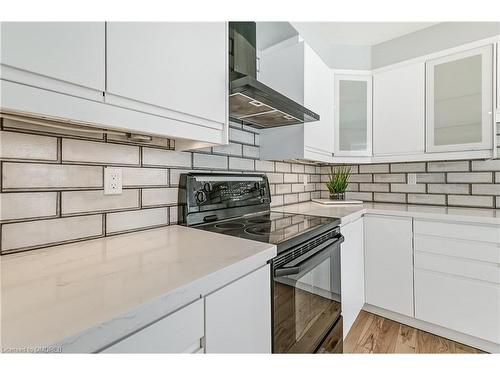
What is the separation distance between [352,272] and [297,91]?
4.70ft

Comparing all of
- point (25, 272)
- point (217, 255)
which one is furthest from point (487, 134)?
point (25, 272)

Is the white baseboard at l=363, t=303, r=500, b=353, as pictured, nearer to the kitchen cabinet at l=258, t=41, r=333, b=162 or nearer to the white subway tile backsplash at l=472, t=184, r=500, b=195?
the white subway tile backsplash at l=472, t=184, r=500, b=195

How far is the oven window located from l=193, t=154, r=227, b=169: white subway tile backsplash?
2.78 feet

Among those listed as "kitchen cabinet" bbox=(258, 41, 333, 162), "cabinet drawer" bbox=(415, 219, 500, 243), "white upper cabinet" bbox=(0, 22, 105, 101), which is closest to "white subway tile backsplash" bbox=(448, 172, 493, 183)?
"cabinet drawer" bbox=(415, 219, 500, 243)

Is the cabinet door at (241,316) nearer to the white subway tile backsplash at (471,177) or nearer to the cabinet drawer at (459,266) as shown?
the cabinet drawer at (459,266)

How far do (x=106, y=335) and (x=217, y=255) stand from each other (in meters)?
0.38

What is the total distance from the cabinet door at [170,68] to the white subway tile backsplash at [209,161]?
40 cm

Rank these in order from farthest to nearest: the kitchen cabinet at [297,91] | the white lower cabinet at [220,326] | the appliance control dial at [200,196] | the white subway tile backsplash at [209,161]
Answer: the kitchen cabinet at [297,91]
the white subway tile backsplash at [209,161]
the appliance control dial at [200,196]
the white lower cabinet at [220,326]

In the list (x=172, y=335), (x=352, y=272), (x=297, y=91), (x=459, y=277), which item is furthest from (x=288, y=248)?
(x=459, y=277)

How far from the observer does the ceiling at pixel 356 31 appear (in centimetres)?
204

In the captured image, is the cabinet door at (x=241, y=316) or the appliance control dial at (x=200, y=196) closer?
the cabinet door at (x=241, y=316)

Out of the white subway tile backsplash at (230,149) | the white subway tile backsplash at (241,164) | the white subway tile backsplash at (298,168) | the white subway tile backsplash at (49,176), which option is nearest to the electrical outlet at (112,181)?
the white subway tile backsplash at (49,176)
